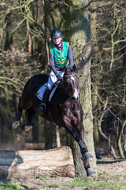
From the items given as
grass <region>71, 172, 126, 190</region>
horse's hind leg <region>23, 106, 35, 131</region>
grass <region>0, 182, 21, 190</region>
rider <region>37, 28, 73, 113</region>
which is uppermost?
rider <region>37, 28, 73, 113</region>

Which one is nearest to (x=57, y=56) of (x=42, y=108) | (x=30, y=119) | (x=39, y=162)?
(x=42, y=108)

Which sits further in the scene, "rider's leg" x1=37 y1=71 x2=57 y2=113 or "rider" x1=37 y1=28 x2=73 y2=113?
"rider's leg" x1=37 y1=71 x2=57 y2=113

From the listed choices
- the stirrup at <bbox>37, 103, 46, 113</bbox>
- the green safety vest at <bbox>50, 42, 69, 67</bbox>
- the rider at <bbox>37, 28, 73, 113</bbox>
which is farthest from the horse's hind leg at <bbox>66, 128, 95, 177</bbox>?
the green safety vest at <bbox>50, 42, 69, 67</bbox>

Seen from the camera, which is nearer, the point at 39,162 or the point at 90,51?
the point at 39,162

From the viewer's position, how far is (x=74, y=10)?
9.39 meters

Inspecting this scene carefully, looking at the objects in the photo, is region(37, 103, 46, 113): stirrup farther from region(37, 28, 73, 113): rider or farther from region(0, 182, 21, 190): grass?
region(0, 182, 21, 190): grass

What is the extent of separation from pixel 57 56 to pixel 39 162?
2.98 m

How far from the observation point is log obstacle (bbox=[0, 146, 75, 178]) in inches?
329

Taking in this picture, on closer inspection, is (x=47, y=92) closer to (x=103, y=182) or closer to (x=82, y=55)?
(x=82, y=55)

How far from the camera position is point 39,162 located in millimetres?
8516

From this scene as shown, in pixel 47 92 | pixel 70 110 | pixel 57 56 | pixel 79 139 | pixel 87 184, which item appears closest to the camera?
pixel 79 139

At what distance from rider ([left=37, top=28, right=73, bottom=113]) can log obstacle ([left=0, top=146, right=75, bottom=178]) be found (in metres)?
1.31

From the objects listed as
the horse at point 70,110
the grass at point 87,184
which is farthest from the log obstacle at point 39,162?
the horse at point 70,110

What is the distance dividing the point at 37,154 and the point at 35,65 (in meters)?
9.59
